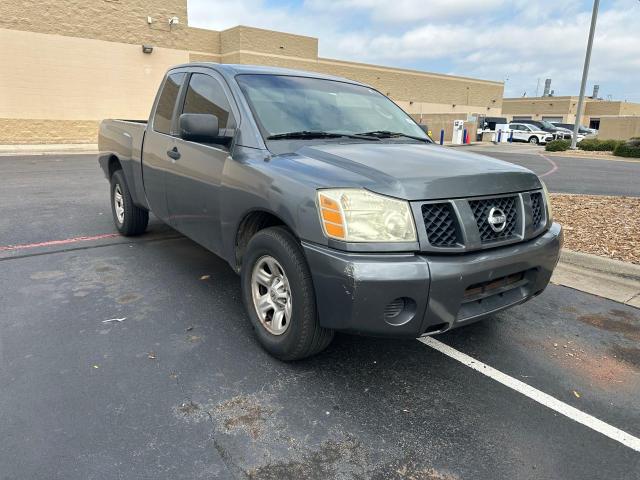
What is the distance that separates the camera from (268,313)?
10.9ft

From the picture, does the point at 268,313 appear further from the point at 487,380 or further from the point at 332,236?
the point at 487,380

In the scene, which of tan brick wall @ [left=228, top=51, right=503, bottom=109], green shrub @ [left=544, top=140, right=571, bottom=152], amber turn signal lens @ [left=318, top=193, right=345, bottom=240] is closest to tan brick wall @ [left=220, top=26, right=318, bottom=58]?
tan brick wall @ [left=228, top=51, right=503, bottom=109]

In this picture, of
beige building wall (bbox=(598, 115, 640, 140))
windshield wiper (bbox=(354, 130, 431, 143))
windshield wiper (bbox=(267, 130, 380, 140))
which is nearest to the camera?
windshield wiper (bbox=(267, 130, 380, 140))

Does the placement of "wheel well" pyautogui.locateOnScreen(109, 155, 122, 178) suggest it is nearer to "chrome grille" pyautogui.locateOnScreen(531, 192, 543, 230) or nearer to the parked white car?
"chrome grille" pyautogui.locateOnScreen(531, 192, 543, 230)

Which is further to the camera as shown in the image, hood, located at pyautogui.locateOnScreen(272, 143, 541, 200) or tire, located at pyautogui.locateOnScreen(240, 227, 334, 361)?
tire, located at pyautogui.locateOnScreen(240, 227, 334, 361)

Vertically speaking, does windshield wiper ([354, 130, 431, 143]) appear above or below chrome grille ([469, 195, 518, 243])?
above

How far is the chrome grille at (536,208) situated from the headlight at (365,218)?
113 centimetres

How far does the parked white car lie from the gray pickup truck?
35.3 m

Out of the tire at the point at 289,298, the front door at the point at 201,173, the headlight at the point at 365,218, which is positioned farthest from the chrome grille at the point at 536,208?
the front door at the point at 201,173

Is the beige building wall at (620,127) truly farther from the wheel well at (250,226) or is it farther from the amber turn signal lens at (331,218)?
the amber turn signal lens at (331,218)

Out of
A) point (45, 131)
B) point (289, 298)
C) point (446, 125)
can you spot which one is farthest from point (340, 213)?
point (446, 125)

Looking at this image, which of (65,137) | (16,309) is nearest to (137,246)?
(16,309)

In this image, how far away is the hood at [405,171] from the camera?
2.70 metres

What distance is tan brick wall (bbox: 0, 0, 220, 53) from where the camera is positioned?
65.7 ft
